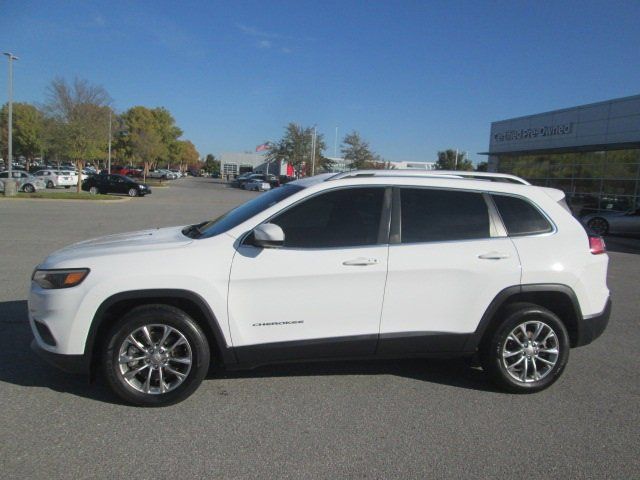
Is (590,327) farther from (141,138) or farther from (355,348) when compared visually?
(141,138)

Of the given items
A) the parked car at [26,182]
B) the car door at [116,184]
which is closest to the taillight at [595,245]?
the car door at [116,184]

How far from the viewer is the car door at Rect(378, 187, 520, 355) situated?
12.9 ft

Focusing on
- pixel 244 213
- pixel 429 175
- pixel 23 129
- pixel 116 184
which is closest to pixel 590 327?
pixel 429 175

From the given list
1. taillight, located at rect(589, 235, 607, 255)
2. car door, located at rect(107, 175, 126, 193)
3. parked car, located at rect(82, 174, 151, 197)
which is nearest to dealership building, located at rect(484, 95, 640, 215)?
taillight, located at rect(589, 235, 607, 255)

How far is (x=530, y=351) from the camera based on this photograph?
13.7ft

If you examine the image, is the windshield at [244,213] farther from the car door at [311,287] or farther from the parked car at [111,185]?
the parked car at [111,185]

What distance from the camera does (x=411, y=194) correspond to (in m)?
4.16

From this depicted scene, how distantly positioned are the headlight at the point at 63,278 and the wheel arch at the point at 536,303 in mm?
2991

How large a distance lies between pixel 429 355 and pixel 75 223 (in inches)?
574

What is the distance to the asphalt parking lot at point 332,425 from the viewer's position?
10.0 feet

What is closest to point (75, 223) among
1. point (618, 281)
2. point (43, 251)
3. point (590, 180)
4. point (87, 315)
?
point (43, 251)

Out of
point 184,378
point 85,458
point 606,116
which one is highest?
point 606,116

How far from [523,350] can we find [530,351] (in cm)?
6

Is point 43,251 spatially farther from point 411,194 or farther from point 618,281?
point 618,281
